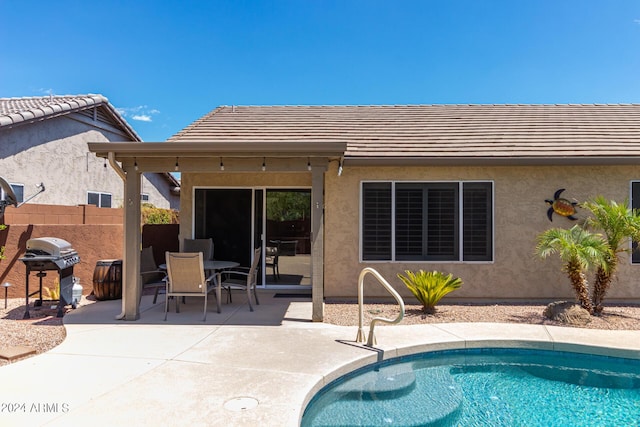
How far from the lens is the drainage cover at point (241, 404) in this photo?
11.9 ft

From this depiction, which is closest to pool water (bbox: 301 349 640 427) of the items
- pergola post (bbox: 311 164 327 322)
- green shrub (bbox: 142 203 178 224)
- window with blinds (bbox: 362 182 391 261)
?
pergola post (bbox: 311 164 327 322)

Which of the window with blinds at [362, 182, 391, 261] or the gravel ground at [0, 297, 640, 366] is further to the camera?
the window with blinds at [362, 182, 391, 261]

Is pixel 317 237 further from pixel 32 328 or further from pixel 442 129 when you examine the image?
pixel 442 129

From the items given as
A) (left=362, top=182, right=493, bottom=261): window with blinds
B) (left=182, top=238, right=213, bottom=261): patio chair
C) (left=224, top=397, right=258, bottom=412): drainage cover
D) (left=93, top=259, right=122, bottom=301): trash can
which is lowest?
(left=224, top=397, right=258, bottom=412): drainage cover

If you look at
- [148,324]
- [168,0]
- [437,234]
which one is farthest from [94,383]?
[168,0]

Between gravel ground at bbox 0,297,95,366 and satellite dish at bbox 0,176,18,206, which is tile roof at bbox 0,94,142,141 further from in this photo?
gravel ground at bbox 0,297,95,366

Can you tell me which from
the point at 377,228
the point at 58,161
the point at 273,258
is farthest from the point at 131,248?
the point at 58,161

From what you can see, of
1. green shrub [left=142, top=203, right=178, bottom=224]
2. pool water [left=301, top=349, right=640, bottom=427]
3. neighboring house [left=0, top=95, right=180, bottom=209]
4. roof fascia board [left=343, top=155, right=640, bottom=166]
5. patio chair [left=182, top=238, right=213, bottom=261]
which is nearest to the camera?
pool water [left=301, top=349, right=640, bottom=427]

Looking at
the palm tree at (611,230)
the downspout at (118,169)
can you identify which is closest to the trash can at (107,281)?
the downspout at (118,169)

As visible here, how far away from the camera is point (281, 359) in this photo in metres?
4.96

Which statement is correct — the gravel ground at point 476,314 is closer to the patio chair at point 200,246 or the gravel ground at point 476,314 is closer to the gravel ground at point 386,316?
the gravel ground at point 386,316

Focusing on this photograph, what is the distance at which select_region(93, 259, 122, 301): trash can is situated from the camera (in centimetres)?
855

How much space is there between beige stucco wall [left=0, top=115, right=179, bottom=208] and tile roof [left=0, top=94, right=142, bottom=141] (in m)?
0.42

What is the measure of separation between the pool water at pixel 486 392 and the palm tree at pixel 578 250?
6.46 feet
